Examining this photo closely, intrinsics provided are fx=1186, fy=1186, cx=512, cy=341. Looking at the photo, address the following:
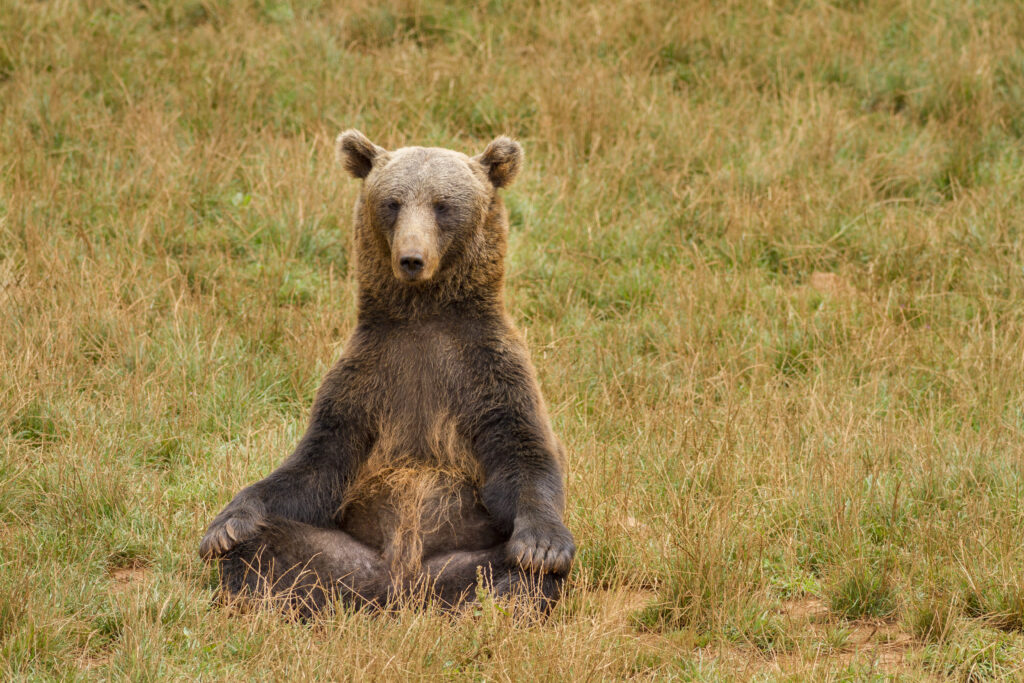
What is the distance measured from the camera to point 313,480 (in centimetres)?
479

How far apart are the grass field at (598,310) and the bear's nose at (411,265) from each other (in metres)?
1.34

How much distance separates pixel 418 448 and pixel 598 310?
3135mm

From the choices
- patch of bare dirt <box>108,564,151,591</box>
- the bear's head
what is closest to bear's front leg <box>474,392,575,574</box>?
the bear's head

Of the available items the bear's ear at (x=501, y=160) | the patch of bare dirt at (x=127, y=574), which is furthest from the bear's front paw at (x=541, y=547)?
the bear's ear at (x=501, y=160)

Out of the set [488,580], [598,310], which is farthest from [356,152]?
[598,310]

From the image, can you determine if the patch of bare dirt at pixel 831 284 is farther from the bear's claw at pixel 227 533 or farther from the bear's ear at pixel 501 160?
the bear's claw at pixel 227 533

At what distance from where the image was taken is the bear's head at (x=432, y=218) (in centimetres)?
488

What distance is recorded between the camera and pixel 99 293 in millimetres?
7031

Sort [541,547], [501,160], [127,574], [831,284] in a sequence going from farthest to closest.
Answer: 1. [831,284]
2. [501,160]
3. [127,574]
4. [541,547]

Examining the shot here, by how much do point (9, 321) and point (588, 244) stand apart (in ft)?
12.3

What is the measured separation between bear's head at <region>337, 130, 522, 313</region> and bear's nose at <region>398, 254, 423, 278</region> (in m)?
0.08

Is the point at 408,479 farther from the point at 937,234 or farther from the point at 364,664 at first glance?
the point at 937,234

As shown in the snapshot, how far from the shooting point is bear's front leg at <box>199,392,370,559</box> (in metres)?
4.63

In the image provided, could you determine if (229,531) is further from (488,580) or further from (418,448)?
(488,580)
